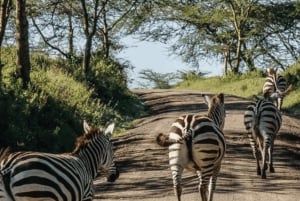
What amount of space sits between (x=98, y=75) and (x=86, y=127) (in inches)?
878

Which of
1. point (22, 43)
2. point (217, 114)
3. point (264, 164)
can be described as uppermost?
point (22, 43)

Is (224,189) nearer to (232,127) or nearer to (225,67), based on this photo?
(232,127)

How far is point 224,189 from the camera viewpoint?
12.7 m

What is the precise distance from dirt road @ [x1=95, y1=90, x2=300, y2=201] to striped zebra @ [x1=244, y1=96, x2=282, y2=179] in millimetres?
418

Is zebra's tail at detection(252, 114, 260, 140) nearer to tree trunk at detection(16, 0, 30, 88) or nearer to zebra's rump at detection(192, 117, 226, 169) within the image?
zebra's rump at detection(192, 117, 226, 169)

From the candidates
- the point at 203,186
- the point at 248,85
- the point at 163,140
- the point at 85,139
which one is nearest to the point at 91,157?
the point at 85,139

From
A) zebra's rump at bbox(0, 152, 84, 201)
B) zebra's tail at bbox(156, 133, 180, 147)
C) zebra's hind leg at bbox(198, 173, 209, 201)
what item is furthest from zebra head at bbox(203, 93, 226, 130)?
zebra's rump at bbox(0, 152, 84, 201)

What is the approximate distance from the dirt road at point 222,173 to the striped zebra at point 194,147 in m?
1.57

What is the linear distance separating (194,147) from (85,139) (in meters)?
2.29

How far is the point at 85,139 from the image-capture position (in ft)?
28.0

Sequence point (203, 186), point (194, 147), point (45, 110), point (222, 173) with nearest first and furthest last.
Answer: point (194, 147) → point (203, 186) → point (222, 173) → point (45, 110)

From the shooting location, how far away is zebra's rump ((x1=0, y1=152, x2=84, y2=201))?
681 cm

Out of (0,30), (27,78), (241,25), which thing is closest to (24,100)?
(27,78)

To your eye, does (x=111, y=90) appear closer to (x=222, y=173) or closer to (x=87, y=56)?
(x=87, y=56)
